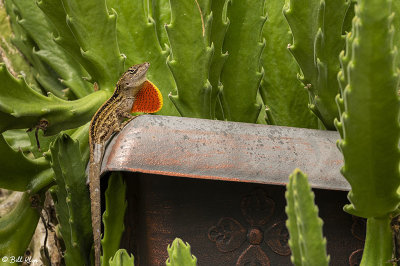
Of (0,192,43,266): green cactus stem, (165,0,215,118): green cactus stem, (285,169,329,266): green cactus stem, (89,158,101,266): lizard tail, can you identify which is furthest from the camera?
(0,192,43,266): green cactus stem

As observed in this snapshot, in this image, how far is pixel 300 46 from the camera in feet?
4.47

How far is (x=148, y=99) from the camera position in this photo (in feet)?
4.86

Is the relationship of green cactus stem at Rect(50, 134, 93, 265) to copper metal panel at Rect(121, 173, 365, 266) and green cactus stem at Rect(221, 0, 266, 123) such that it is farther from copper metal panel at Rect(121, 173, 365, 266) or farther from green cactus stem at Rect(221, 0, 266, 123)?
green cactus stem at Rect(221, 0, 266, 123)

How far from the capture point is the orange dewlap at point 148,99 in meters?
1.45

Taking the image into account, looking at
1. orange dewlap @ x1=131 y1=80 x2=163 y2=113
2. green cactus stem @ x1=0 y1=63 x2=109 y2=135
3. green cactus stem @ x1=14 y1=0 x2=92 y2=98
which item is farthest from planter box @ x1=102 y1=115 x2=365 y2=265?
green cactus stem @ x1=14 y1=0 x2=92 y2=98

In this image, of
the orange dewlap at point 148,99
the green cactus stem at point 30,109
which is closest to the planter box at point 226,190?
the green cactus stem at point 30,109

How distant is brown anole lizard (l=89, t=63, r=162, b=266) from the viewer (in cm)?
124

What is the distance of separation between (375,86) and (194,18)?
0.56m

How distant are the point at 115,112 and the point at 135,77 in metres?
0.10

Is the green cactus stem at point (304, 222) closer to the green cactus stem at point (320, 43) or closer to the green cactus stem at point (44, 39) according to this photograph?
the green cactus stem at point (320, 43)

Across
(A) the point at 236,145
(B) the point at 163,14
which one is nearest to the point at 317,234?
(A) the point at 236,145

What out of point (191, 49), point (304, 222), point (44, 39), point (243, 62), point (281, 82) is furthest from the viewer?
point (44, 39)

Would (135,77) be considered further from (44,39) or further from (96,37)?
(44,39)

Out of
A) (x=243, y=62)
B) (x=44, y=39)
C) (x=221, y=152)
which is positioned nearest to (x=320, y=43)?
(x=243, y=62)
